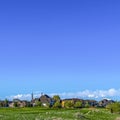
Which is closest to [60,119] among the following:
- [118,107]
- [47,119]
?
[47,119]

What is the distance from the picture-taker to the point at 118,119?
61719 mm

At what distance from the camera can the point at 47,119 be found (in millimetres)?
41219

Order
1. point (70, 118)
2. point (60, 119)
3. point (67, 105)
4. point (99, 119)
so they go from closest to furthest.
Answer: point (60, 119), point (70, 118), point (99, 119), point (67, 105)

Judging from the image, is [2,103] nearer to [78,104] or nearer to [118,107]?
[78,104]

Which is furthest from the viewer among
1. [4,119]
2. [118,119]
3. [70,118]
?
[118,119]

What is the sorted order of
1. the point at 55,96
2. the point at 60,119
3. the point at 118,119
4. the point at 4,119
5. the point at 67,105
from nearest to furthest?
the point at 4,119 < the point at 60,119 < the point at 118,119 < the point at 67,105 < the point at 55,96

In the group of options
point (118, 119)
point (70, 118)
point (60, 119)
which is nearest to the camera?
point (60, 119)

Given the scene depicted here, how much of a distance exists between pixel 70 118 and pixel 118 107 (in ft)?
217

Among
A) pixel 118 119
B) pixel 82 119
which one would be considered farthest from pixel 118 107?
pixel 82 119

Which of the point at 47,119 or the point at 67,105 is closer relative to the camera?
the point at 47,119

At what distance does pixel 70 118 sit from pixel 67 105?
A: 382ft

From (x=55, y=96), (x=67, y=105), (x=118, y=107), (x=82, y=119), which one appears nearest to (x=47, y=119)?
(x=82, y=119)

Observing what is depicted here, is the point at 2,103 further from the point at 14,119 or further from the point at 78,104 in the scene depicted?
the point at 14,119

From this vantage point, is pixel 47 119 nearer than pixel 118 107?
Yes
